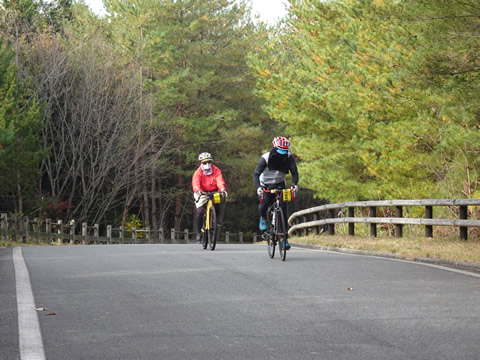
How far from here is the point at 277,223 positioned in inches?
515

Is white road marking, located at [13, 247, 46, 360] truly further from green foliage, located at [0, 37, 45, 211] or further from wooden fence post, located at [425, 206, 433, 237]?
green foliage, located at [0, 37, 45, 211]

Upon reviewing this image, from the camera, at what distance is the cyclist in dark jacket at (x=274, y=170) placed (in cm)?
1320

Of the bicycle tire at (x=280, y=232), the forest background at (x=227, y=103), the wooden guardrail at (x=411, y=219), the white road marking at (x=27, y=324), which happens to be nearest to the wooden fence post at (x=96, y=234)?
the forest background at (x=227, y=103)

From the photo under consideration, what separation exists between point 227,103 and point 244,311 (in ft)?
135

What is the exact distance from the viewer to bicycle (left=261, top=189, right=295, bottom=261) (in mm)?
13000

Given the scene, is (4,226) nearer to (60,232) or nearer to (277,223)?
(60,232)

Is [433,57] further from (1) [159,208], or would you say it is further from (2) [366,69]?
(1) [159,208]

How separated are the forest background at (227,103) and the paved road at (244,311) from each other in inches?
210

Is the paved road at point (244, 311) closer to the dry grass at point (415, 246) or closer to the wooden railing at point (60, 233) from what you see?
the dry grass at point (415, 246)

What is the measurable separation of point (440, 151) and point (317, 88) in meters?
9.63

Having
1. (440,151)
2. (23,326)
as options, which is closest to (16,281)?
(23,326)

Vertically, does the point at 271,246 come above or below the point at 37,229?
below

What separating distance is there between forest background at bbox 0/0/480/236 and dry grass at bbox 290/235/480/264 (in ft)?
6.58

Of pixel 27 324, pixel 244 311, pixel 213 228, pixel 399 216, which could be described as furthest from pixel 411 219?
pixel 27 324
